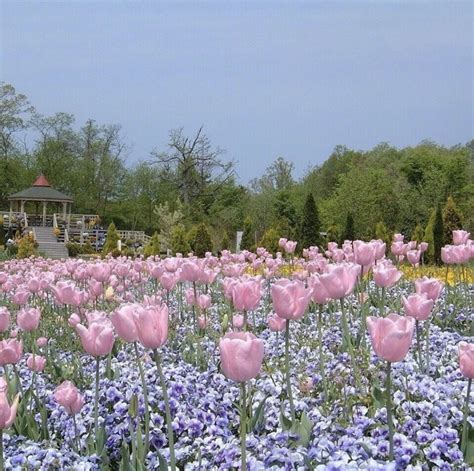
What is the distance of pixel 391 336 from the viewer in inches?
Answer: 77.3

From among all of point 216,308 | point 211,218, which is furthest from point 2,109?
point 216,308

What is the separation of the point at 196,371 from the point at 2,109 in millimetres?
45882

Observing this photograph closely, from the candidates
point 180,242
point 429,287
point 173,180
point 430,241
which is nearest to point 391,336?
point 429,287

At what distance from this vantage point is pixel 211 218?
129 ft

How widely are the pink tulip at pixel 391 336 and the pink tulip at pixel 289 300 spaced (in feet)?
1.13

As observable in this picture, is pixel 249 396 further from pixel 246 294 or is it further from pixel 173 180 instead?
pixel 173 180

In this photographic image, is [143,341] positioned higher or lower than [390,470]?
higher

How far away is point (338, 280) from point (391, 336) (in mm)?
741

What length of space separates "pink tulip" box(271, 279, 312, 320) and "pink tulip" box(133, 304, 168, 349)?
47 cm

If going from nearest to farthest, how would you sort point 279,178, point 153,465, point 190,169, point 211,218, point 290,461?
point 290,461 → point 153,465 → point 211,218 → point 190,169 → point 279,178

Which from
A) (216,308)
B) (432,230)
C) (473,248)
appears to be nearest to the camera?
(473,248)

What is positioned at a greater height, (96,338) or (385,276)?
(385,276)

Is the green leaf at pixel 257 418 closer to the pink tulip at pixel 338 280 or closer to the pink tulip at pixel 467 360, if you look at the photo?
the pink tulip at pixel 338 280

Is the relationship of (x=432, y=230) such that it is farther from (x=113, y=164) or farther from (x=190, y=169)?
(x=113, y=164)
